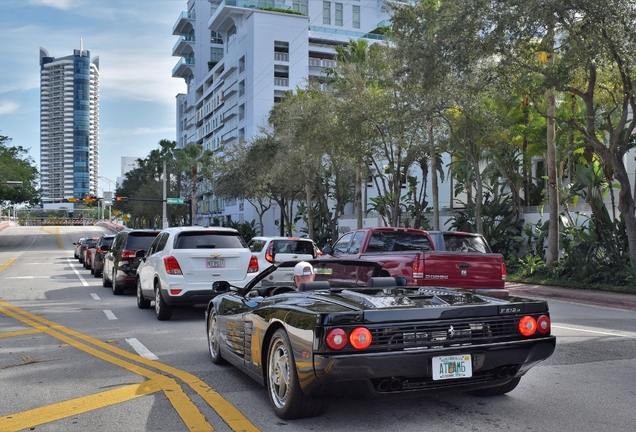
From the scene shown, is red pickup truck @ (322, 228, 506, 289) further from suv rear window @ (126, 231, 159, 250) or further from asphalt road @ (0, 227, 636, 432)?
suv rear window @ (126, 231, 159, 250)

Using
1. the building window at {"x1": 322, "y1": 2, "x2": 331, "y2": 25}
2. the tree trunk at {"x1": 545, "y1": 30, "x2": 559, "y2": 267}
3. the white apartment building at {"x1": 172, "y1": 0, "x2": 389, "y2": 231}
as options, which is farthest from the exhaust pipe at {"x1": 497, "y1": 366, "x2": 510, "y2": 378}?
the building window at {"x1": 322, "y1": 2, "x2": 331, "y2": 25}

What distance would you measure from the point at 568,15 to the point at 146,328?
12.0 meters

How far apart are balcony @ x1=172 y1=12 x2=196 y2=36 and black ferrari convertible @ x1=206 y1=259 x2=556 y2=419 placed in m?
114

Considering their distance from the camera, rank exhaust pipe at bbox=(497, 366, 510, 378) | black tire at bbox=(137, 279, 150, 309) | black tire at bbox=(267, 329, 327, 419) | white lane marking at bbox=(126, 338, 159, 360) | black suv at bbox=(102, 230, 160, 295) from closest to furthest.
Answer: black tire at bbox=(267, 329, 327, 419), exhaust pipe at bbox=(497, 366, 510, 378), white lane marking at bbox=(126, 338, 159, 360), black tire at bbox=(137, 279, 150, 309), black suv at bbox=(102, 230, 160, 295)

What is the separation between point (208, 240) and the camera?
42.7 feet

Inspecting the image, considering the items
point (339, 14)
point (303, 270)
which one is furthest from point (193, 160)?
point (303, 270)

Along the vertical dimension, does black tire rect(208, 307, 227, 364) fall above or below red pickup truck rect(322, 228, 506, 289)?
below

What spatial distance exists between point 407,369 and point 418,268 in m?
6.82

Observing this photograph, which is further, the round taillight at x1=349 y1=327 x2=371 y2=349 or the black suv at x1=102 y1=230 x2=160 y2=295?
the black suv at x1=102 y1=230 x2=160 y2=295

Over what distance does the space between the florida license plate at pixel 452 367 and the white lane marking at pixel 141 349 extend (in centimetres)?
455

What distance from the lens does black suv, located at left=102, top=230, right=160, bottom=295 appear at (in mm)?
17547

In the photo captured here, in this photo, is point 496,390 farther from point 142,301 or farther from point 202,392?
point 142,301

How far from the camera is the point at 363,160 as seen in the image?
30812 mm

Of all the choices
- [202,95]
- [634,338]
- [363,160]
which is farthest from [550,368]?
[202,95]
